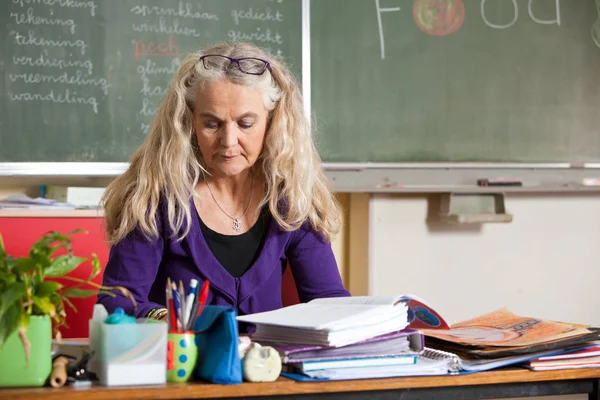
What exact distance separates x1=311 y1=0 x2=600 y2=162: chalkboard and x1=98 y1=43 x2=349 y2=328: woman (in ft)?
3.89

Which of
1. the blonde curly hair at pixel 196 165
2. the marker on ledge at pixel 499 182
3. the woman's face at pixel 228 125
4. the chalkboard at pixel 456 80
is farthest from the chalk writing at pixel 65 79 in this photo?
the marker on ledge at pixel 499 182

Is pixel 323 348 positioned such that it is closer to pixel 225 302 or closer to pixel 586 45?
pixel 225 302

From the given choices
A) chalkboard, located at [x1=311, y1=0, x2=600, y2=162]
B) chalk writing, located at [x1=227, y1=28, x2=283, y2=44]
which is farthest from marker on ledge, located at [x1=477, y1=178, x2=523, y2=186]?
chalk writing, located at [x1=227, y1=28, x2=283, y2=44]

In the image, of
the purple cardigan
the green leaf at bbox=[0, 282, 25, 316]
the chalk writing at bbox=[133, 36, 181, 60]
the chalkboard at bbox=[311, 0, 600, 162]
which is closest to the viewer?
the green leaf at bbox=[0, 282, 25, 316]

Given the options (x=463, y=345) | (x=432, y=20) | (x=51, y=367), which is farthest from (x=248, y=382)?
(x=432, y=20)

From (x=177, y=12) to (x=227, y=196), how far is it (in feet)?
4.18

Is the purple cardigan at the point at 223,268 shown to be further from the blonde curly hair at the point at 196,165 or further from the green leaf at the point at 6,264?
the green leaf at the point at 6,264

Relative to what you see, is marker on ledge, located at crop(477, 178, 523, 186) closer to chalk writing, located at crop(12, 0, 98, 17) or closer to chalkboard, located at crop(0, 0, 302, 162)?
chalkboard, located at crop(0, 0, 302, 162)

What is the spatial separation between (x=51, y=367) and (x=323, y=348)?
1.20 ft

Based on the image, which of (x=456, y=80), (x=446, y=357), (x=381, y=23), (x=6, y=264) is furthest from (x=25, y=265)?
(x=456, y=80)

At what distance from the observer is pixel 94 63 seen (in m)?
2.92

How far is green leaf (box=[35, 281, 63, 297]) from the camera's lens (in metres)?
1.08

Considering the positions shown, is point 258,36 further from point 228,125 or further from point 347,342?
point 347,342

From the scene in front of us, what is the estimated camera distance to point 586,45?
10.8ft
